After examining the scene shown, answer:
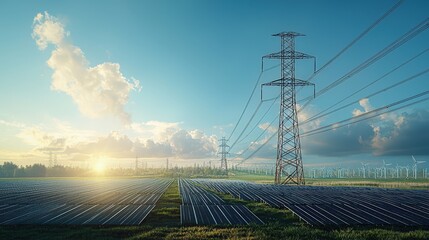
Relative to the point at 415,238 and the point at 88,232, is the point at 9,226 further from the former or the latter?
the point at 415,238

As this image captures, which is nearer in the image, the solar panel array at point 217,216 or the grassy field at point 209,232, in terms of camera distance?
the grassy field at point 209,232

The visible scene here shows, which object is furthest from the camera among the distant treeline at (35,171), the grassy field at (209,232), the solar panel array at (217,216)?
the distant treeline at (35,171)

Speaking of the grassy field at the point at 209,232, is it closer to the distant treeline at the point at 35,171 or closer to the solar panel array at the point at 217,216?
the solar panel array at the point at 217,216

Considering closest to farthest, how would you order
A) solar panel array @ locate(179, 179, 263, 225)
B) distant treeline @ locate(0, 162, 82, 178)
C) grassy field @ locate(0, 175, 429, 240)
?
grassy field @ locate(0, 175, 429, 240) < solar panel array @ locate(179, 179, 263, 225) < distant treeline @ locate(0, 162, 82, 178)

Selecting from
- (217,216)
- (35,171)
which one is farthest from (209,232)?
(35,171)

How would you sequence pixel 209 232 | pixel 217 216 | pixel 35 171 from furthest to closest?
1. pixel 35 171
2. pixel 217 216
3. pixel 209 232

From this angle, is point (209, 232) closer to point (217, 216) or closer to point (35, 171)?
point (217, 216)

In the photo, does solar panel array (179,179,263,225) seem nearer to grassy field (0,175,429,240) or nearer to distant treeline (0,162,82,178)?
grassy field (0,175,429,240)

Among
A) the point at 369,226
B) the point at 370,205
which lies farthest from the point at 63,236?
the point at 370,205

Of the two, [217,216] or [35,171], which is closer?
[217,216]

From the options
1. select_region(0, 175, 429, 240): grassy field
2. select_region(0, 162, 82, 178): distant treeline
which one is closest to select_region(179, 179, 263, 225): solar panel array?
select_region(0, 175, 429, 240): grassy field

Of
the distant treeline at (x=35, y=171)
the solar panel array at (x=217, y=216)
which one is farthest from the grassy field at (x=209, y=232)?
the distant treeline at (x=35, y=171)
